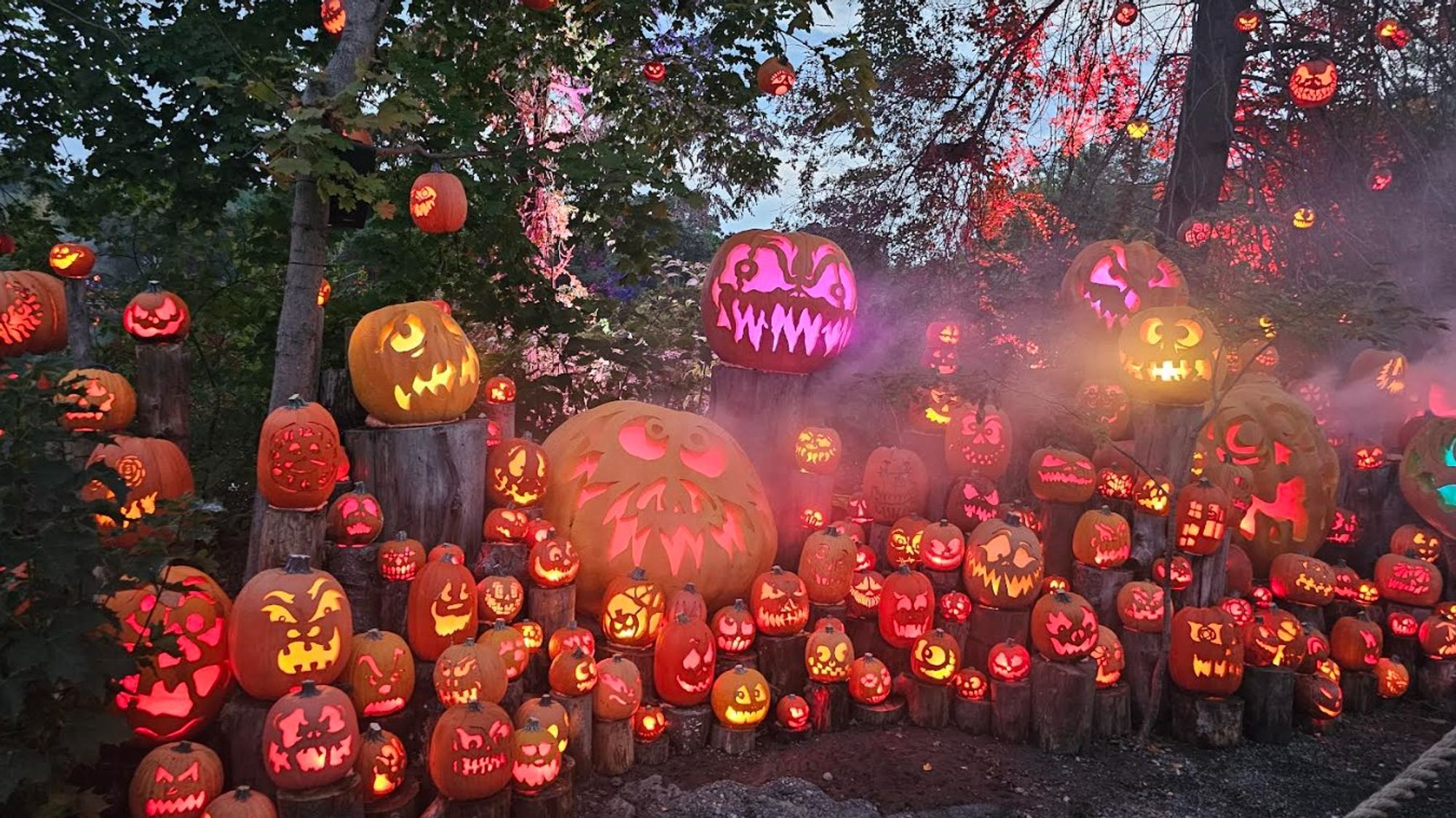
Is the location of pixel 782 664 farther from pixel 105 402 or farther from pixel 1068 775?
pixel 105 402

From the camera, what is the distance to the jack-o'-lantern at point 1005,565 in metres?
4.76

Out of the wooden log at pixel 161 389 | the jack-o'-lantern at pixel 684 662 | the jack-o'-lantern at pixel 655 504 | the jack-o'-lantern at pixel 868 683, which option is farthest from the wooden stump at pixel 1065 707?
the wooden log at pixel 161 389

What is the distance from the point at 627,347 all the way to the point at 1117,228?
481cm

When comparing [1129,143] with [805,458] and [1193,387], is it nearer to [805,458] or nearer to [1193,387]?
[1193,387]

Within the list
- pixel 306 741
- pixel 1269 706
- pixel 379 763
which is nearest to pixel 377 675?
pixel 379 763

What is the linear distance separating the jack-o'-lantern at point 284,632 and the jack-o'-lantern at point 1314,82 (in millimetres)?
7782

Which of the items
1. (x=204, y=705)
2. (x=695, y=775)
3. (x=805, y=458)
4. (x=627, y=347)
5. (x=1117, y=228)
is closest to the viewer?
(x=204, y=705)

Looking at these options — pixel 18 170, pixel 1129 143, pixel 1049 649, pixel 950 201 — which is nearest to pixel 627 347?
pixel 1049 649

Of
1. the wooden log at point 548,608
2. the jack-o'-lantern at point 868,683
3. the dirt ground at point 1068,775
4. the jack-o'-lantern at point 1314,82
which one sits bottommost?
the dirt ground at point 1068,775

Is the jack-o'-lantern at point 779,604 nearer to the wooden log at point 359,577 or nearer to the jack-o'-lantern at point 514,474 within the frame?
the jack-o'-lantern at point 514,474

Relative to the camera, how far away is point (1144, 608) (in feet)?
16.1

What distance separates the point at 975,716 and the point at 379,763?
3.20 metres

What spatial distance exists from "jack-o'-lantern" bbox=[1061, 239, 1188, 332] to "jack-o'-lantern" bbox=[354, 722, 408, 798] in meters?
5.30

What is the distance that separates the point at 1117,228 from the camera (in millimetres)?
7672
